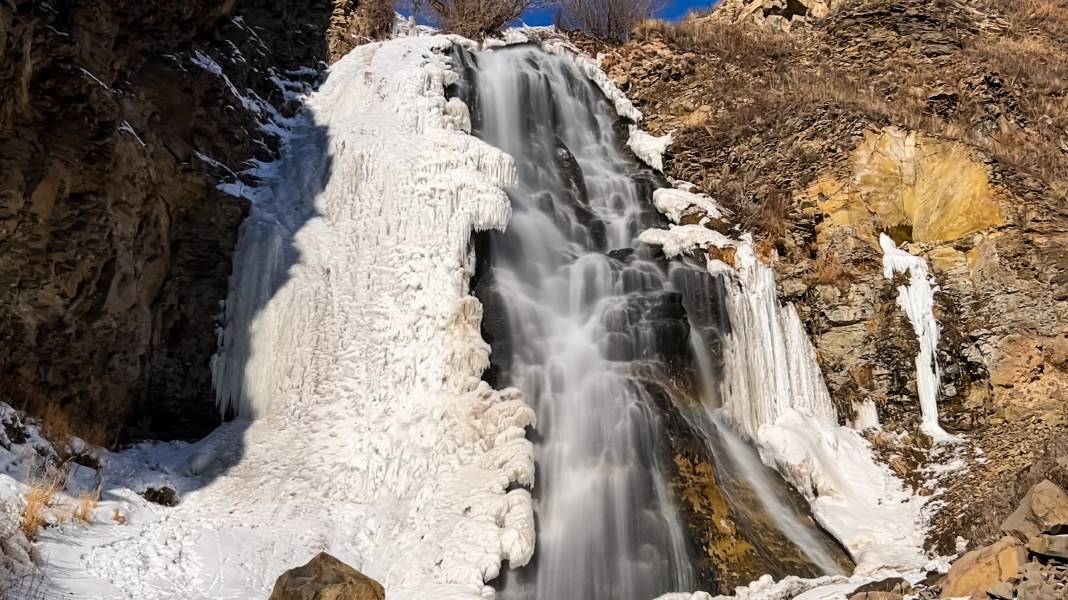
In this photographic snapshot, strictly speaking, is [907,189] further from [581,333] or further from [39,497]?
[39,497]

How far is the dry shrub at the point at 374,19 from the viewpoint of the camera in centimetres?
1867

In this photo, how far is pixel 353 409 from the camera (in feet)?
34.0

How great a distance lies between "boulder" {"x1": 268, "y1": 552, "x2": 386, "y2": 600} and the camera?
6.03 meters

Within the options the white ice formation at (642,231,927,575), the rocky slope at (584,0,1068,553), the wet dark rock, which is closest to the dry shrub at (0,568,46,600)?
the wet dark rock

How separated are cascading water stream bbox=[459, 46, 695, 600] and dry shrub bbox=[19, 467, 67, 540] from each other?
13.6ft

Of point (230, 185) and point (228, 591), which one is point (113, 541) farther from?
point (230, 185)

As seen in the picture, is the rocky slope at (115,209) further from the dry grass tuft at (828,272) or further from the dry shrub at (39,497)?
the dry grass tuft at (828,272)

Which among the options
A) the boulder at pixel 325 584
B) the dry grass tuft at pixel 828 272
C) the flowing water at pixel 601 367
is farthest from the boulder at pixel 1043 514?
the dry grass tuft at pixel 828 272

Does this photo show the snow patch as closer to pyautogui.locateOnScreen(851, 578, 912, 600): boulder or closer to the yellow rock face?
the yellow rock face

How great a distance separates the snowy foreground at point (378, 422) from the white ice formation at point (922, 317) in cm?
108

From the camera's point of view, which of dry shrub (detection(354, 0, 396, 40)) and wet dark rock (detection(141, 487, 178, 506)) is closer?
wet dark rock (detection(141, 487, 178, 506))

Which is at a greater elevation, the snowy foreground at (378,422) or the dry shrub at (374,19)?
the dry shrub at (374,19)

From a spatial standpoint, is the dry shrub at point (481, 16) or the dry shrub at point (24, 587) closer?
the dry shrub at point (24, 587)

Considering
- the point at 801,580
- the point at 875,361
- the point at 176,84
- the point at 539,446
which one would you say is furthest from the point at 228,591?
the point at 875,361
